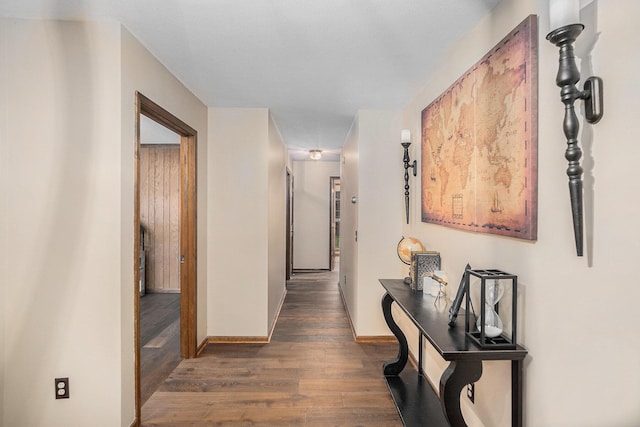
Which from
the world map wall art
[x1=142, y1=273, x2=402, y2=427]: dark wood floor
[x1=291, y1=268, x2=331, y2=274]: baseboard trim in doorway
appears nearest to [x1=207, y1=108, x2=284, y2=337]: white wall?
[x1=142, y1=273, x2=402, y2=427]: dark wood floor

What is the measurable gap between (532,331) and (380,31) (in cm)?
174

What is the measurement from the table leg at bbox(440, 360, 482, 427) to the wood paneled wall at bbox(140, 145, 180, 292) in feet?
15.4

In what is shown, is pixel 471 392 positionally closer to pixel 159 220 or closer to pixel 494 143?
pixel 494 143

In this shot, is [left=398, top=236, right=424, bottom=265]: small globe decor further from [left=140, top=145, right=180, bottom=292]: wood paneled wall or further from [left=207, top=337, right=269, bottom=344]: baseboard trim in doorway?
[left=140, top=145, right=180, bottom=292]: wood paneled wall

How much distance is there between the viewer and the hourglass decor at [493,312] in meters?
1.33

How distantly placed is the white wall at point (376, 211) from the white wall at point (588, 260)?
5.89 feet

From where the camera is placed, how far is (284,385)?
2.50 m

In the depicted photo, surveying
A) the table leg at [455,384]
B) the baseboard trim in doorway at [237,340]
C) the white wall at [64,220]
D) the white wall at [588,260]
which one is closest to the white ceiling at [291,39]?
the white wall at [64,220]

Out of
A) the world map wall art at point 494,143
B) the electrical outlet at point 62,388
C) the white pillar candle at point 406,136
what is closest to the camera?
the world map wall art at point 494,143

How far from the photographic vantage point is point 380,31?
6.16 feet

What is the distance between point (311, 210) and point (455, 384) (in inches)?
228

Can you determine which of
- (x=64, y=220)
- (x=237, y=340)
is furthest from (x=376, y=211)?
(x=64, y=220)

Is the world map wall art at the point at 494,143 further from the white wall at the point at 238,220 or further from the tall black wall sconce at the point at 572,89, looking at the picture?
the white wall at the point at 238,220

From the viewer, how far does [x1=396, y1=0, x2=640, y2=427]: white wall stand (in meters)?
0.93
